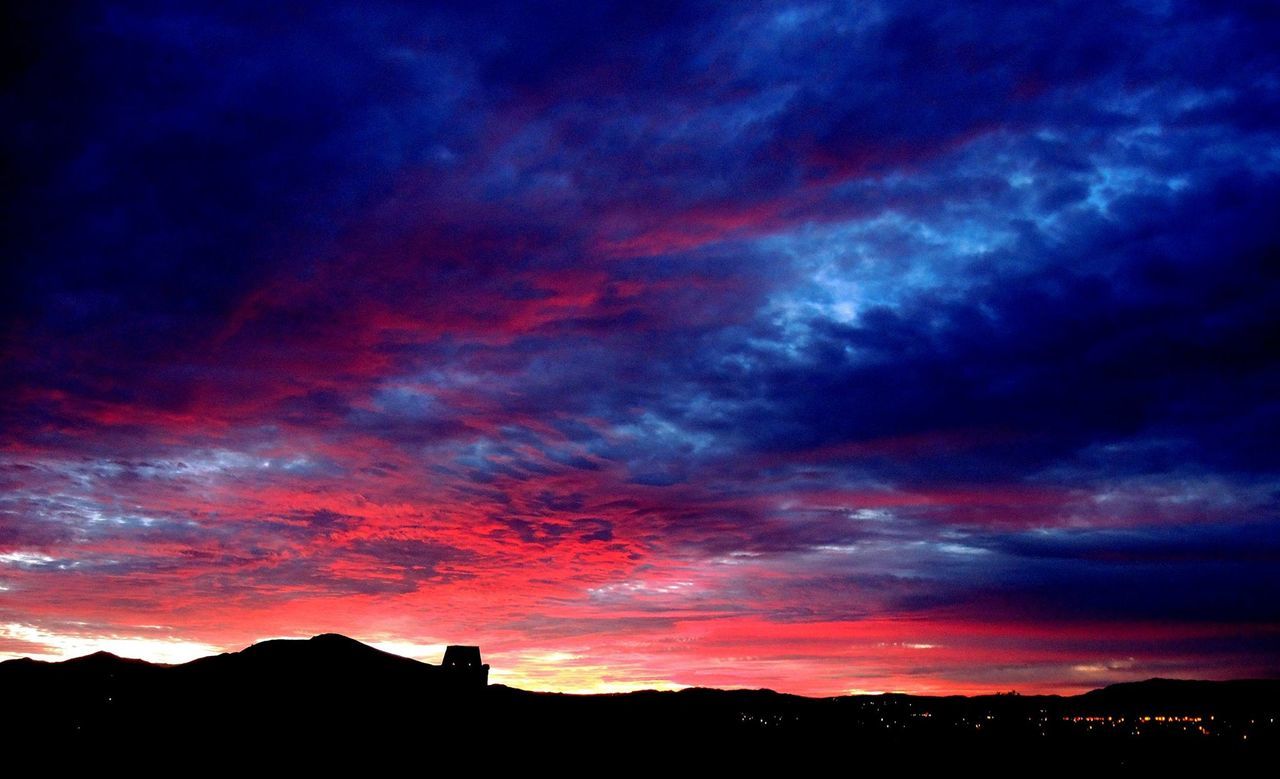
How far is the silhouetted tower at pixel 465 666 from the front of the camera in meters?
67.1

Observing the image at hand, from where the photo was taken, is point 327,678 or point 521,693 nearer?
point 327,678

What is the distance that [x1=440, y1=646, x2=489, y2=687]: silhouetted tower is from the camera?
220 feet

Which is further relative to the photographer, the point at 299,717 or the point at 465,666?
the point at 465,666

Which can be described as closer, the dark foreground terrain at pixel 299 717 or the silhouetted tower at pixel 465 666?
the dark foreground terrain at pixel 299 717

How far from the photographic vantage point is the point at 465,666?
68.3 metres

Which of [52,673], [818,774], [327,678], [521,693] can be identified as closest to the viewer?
[327,678]

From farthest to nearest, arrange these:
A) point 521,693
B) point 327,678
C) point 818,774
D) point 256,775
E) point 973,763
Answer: point 521,693 < point 973,763 < point 818,774 < point 327,678 < point 256,775

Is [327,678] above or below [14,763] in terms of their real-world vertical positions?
above

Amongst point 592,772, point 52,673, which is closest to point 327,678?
point 52,673

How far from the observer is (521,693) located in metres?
147

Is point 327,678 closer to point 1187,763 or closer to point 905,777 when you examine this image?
point 905,777

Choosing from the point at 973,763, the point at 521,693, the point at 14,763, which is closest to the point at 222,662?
the point at 14,763

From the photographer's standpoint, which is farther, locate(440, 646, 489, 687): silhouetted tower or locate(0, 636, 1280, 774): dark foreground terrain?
locate(440, 646, 489, 687): silhouetted tower

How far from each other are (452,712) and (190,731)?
1703cm
